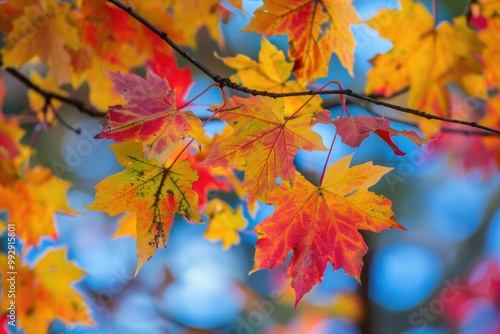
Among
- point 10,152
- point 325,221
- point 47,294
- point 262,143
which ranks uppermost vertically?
point 262,143

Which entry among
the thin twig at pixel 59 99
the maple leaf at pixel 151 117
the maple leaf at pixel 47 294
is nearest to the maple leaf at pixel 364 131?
the maple leaf at pixel 151 117

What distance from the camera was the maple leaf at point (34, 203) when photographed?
4.75ft

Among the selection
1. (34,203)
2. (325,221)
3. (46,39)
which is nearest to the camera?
(325,221)

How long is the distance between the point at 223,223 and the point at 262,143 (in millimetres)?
614

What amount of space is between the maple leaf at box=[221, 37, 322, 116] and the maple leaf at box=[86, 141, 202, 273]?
33cm

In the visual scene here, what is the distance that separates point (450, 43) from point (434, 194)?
8.74 ft

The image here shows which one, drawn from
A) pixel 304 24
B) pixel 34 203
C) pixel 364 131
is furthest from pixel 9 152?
pixel 364 131

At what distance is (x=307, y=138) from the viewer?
0.80 meters

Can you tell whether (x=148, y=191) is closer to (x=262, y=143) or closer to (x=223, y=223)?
(x=262, y=143)

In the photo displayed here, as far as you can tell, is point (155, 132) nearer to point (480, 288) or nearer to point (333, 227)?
point (333, 227)

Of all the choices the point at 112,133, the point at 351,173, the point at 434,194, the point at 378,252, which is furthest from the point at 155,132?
the point at 434,194

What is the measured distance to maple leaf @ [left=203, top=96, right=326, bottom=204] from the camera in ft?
2.59

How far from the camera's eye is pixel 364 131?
74cm

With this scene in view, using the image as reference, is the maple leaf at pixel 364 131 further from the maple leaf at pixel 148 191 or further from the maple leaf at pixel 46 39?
the maple leaf at pixel 46 39
